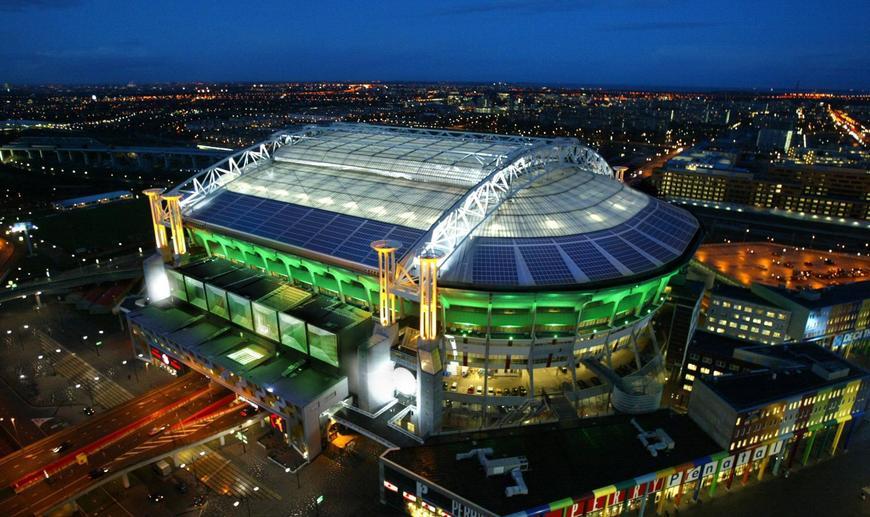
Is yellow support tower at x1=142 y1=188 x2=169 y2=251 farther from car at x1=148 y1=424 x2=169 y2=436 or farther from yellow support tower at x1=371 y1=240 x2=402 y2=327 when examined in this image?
yellow support tower at x1=371 y1=240 x2=402 y2=327

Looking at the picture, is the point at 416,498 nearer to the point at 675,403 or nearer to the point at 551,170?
the point at 675,403

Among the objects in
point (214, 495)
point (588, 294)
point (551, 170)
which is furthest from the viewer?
point (551, 170)

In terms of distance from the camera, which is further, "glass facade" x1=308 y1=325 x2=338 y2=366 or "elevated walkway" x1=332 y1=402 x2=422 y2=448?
"glass facade" x1=308 y1=325 x2=338 y2=366

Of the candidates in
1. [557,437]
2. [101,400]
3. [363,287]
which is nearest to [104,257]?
[101,400]

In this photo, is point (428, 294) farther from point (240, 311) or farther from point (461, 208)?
point (240, 311)

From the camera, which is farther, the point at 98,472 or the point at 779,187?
the point at 779,187

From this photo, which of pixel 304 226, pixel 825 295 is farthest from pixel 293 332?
pixel 825 295

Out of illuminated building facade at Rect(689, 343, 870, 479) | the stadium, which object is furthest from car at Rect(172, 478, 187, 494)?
illuminated building facade at Rect(689, 343, 870, 479)
